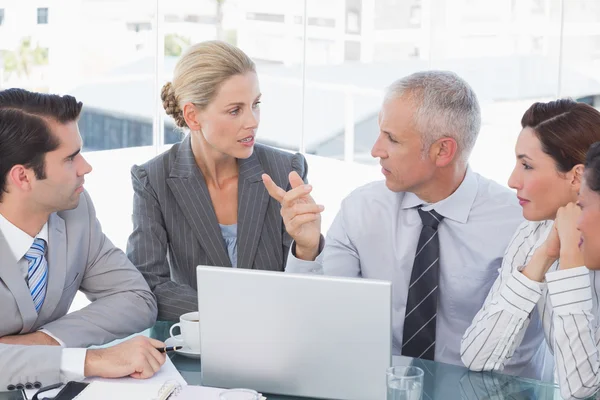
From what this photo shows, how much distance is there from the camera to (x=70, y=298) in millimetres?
2371

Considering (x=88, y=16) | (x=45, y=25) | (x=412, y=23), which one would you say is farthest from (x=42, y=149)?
(x=412, y=23)

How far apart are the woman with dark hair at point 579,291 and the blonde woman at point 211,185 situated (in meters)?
1.06

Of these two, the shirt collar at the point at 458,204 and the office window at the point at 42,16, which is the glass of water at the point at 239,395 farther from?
the office window at the point at 42,16

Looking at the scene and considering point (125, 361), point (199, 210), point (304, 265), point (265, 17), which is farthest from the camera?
point (265, 17)

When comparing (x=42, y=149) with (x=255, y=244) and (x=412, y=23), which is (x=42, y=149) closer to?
(x=255, y=244)

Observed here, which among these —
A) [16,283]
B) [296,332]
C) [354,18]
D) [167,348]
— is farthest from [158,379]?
[354,18]

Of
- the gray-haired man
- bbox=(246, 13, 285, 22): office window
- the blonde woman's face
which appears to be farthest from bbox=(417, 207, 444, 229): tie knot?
bbox=(246, 13, 285, 22): office window

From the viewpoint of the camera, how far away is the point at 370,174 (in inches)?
353

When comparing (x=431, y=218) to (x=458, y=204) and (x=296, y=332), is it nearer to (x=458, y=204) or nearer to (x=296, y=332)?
(x=458, y=204)

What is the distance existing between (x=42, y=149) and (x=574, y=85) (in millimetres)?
7403

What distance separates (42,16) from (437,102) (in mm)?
4886

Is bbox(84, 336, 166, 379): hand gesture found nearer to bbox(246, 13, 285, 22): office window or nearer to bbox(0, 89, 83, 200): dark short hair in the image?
bbox(0, 89, 83, 200): dark short hair

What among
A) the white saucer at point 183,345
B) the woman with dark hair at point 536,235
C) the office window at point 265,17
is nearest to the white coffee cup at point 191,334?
the white saucer at point 183,345

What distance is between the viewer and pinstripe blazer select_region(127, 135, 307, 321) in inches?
108
